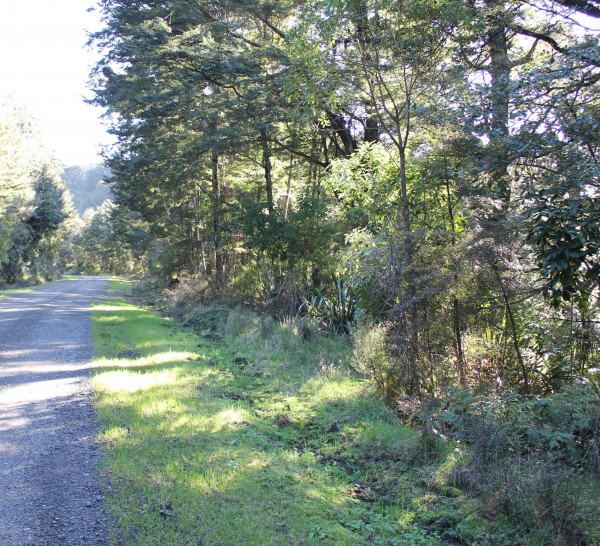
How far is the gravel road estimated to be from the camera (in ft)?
11.0

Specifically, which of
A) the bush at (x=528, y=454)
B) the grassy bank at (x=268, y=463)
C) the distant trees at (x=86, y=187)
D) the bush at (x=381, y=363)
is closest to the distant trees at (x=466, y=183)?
the bush at (x=381, y=363)

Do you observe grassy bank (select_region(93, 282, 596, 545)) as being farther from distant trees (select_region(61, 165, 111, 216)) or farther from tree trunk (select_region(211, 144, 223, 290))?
distant trees (select_region(61, 165, 111, 216))

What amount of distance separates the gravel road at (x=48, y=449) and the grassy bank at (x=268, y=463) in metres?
0.22

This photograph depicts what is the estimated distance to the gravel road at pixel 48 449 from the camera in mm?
3348

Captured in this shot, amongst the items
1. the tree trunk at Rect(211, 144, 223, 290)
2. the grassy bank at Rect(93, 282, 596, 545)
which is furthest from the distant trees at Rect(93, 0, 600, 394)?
the tree trunk at Rect(211, 144, 223, 290)

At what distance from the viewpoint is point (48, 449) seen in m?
4.65

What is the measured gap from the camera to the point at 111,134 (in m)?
24.4

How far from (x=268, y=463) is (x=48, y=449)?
2383mm

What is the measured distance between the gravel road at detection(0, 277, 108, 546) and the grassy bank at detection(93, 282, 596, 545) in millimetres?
216

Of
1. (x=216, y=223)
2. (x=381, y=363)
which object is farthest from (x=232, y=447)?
(x=216, y=223)

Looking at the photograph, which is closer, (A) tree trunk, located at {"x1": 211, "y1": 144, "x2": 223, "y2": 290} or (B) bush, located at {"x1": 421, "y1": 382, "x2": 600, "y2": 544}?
(B) bush, located at {"x1": 421, "y1": 382, "x2": 600, "y2": 544}

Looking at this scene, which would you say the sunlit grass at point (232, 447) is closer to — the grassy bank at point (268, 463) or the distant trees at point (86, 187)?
the grassy bank at point (268, 463)

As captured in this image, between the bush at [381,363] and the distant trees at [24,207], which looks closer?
the bush at [381,363]

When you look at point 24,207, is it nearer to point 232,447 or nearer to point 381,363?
point 381,363
